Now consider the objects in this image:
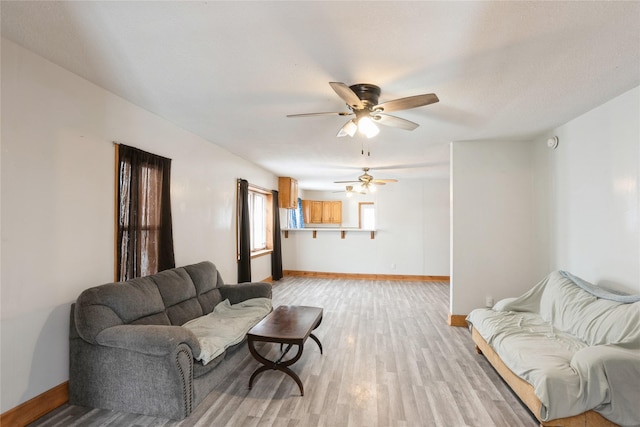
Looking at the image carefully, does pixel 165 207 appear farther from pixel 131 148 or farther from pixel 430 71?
pixel 430 71

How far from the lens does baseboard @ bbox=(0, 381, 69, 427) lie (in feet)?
6.21

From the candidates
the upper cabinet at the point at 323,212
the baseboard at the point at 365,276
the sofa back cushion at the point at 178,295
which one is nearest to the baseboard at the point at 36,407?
the sofa back cushion at the point at 178,295

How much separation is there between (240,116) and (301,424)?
8.88ft

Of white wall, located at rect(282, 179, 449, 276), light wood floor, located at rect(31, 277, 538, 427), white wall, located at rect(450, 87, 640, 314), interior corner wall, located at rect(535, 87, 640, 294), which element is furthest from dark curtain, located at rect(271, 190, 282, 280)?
interior corner wall, located at rect(535, 87, 640, 294)

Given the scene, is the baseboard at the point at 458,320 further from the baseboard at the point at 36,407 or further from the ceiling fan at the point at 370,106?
the baseboard at the point at 36,407

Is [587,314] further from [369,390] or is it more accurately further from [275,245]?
[275,245]

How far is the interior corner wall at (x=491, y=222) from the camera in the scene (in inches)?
154

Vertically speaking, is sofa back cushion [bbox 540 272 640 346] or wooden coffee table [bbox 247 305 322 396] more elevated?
sofa back cushion [bbox 540 272 640 346]

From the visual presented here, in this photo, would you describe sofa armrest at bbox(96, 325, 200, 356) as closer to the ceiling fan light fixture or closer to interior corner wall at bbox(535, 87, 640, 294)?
the ceiling fan light fixture

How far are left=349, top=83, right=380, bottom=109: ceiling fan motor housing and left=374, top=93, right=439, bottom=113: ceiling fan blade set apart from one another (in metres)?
0.11

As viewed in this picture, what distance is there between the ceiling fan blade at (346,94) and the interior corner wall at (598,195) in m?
2.24

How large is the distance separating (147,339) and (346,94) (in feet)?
6.96

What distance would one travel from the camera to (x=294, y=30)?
167 centimetres

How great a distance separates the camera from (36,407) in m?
2.04
